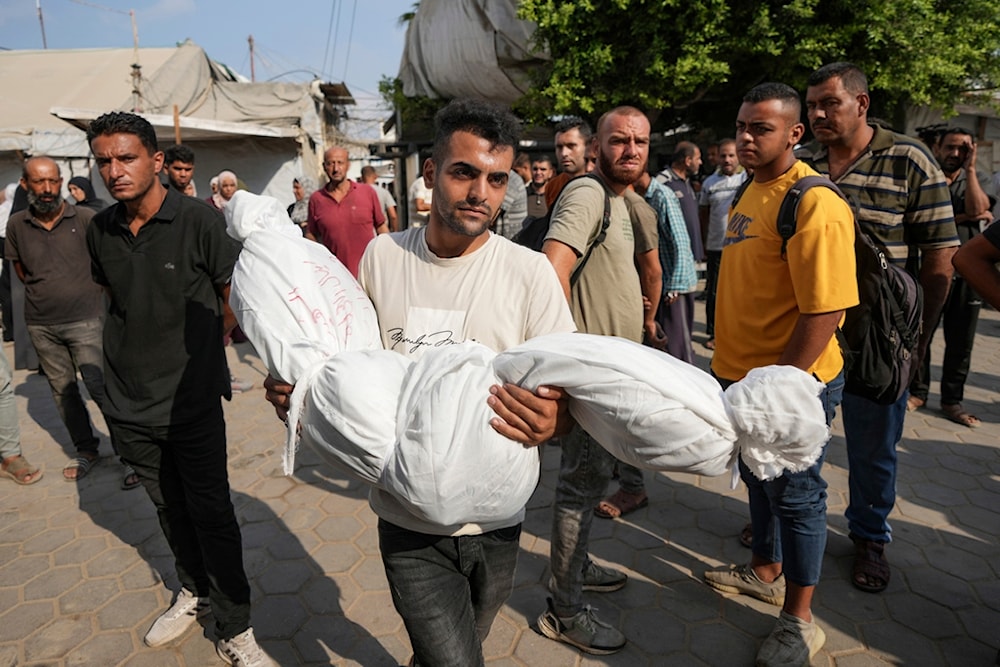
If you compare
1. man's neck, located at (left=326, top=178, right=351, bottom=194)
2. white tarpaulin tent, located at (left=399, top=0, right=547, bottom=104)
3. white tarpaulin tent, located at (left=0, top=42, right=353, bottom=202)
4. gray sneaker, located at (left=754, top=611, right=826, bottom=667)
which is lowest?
gray sneaker, located at (left=754, top=611, right=826, bottom=667)

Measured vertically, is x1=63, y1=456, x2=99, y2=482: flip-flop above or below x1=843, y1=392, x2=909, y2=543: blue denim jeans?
below

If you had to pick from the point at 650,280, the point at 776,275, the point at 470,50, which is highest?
the point at 470,50

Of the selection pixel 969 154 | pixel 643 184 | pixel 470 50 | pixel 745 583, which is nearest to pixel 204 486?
pixel 745 583

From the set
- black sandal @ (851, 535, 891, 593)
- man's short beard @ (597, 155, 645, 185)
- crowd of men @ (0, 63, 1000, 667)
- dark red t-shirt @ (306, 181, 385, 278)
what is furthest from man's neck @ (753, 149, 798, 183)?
dark red t-shirt @ (306, 181, 385, 278)

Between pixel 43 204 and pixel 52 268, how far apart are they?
455mm

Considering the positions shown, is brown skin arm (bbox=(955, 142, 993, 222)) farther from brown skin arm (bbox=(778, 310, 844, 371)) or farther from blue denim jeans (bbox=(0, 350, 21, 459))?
blue denim jeans (bbox=(0, 350, 21, 459))

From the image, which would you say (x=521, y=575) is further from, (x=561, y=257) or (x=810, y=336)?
(x=810, y=336)

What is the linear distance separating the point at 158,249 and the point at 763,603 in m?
3.05

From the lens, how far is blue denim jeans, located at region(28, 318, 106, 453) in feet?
13.5

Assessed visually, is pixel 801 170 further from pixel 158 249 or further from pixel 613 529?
pixel 158 249

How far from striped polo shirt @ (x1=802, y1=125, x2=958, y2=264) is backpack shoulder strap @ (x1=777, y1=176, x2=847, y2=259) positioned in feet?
2.73

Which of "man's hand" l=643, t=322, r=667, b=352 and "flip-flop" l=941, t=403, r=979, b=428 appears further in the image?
"flip-flop" l=941, t=403, r=979, b=428

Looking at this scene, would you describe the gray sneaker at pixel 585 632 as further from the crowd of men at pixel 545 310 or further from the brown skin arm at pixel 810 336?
the brown skin arm at pixel 810 336

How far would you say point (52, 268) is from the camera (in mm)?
4059
